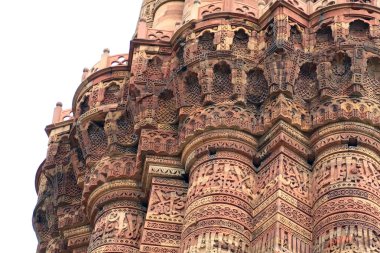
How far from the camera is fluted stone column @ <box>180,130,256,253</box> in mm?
15688

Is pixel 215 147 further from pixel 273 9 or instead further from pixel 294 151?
pixel 273 9

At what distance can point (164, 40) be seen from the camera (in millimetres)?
→ 18828

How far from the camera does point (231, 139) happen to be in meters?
16.9

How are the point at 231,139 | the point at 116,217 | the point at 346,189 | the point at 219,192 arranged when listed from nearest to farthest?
the point at 346,189 → the point at 219,192 → the point at 231,139 → the point at 116,217


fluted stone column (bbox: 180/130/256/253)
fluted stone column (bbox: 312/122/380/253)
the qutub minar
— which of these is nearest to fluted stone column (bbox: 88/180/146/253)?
the qutub minar

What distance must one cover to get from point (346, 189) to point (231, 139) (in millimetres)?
1690

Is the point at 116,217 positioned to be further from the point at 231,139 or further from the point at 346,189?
the point at 346,189

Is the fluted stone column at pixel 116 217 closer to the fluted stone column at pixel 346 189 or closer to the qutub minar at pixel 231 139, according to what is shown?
the qutub minar at pixel 231 139

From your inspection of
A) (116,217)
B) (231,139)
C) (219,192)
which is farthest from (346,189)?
(116,217)

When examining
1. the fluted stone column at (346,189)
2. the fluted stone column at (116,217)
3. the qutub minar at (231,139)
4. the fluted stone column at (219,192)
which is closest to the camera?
the fluted stone column at (346,189)

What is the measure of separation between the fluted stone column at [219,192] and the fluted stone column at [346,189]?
0.79 m

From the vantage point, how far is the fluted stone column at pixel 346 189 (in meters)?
15.4

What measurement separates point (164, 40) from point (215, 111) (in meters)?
2.03

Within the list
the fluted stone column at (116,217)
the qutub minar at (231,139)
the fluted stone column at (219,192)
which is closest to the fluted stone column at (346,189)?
the qutub minar at (231,139)
